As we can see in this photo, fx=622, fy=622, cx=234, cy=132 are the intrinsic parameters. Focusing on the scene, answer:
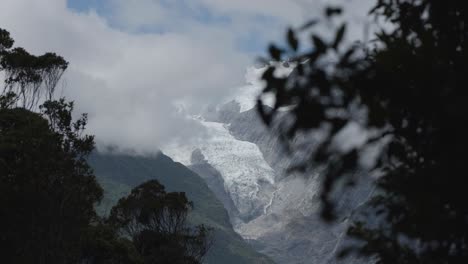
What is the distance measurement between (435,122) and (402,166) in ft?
5.09

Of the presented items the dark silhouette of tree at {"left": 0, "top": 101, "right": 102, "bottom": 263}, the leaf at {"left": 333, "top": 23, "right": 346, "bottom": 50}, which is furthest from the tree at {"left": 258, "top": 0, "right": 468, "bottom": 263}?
the dark silhouette of tree at {"left": 0, "top": 101, "right": 102, "bottom": 263}

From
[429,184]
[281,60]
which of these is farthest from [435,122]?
[281,60]

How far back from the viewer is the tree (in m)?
4.27

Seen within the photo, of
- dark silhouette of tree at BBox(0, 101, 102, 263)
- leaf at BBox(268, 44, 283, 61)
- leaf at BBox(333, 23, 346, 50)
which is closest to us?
leaf at BBox(333, 23, 346, 50)

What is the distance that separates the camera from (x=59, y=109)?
32.7 metres

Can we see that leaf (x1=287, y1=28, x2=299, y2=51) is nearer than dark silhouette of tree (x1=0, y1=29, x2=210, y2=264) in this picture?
Yes

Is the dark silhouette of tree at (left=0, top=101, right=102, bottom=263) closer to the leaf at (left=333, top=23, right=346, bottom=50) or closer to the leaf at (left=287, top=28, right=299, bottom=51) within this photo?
the leaf at (left=287, top=28, right=299, bottom=51)

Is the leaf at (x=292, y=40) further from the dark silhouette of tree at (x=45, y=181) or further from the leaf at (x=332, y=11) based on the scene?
the dark silhouette of tree at (x=45, y=181)

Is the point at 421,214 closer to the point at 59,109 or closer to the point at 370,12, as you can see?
the point at 370,12

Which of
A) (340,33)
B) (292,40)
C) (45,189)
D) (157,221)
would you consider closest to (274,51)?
(292,40)

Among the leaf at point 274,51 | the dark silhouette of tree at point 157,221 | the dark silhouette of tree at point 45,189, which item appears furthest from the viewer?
the dark silhouette of tree at point 157,221

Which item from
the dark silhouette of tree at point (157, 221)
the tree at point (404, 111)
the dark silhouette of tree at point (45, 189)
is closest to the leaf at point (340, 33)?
the tree at point (404, 111)

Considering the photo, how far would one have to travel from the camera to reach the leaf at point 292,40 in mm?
4203

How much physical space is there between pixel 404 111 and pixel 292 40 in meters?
1.72
